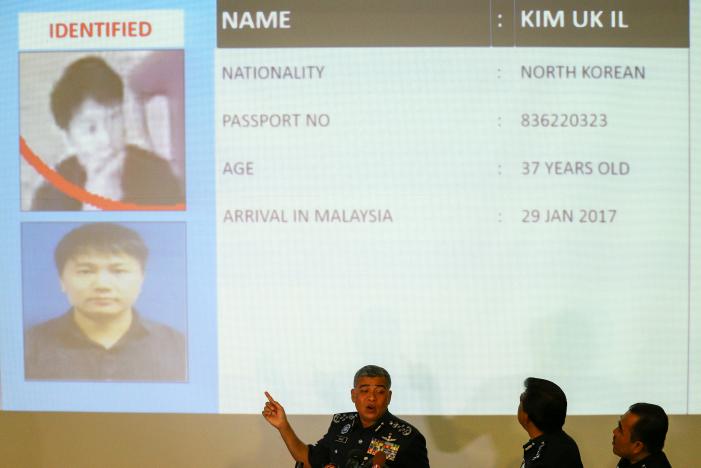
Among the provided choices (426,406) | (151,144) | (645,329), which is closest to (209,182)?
(151,144)

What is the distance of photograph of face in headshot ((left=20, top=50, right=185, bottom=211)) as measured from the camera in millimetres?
3305

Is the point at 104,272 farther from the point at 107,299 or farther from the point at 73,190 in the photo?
the point at 73,190

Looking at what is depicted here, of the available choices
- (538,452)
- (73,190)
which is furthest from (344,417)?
(73,190)

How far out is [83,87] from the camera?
332cm

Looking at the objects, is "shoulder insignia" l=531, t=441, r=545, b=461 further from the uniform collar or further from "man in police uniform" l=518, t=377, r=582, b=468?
the uniform collar

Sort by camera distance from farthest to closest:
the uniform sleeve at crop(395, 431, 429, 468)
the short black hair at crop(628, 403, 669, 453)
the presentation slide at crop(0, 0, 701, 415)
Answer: the presentation slide at crop(0, 0, 701, 415), the uniform sleeve at crop(395, 431, 429, 468), the short black hair at crop(628, 403, 669, 453)

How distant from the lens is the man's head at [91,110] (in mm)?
3311

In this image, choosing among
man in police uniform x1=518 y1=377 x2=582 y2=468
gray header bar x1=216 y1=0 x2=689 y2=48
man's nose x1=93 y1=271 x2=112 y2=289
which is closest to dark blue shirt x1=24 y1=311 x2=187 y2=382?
man's nose x1=93 y1=271 x2=112 y2=289

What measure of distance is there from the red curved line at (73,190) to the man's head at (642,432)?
2.07m

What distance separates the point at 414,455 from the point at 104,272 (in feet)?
5.26

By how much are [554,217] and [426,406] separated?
101 centimetres

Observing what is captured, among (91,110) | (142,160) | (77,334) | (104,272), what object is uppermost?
(91,110)

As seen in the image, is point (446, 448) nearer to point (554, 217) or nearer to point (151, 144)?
point (554, 217)

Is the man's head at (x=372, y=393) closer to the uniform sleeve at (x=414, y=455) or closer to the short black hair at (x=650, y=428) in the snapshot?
the uniform sleeve at (x=414, y=455)
